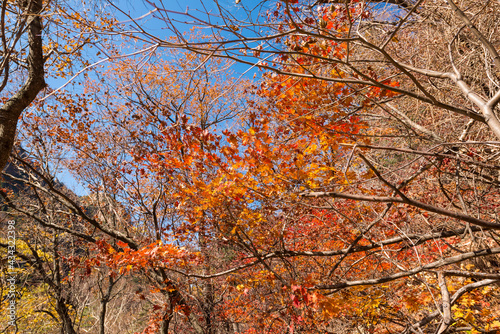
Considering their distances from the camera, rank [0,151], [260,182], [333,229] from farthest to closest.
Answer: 1. [333,229]
2. [260,182]
3. [0,151]

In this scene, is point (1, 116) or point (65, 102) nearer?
point (1, 116)

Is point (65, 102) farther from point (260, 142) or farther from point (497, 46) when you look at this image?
point (497, 46)

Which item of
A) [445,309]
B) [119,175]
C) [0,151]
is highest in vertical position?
[119,175]

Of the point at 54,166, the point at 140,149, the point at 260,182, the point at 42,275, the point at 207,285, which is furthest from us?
the point at 54,166

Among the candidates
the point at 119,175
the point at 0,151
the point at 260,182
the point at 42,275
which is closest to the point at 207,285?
the point at 119,175

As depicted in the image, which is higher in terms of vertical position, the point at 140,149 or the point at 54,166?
the point at 54,166

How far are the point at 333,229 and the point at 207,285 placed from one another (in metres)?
4.73

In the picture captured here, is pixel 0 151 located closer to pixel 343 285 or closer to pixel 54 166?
pixel 343 285

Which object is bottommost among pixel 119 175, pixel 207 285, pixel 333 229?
pixel 207 285

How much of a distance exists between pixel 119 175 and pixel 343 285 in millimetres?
6431

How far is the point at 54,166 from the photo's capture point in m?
9.45

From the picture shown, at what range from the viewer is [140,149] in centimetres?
693

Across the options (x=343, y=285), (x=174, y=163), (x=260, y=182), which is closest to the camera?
(x=343, y=285)

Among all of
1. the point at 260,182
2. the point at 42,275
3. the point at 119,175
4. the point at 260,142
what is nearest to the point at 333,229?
the point at 260,182
